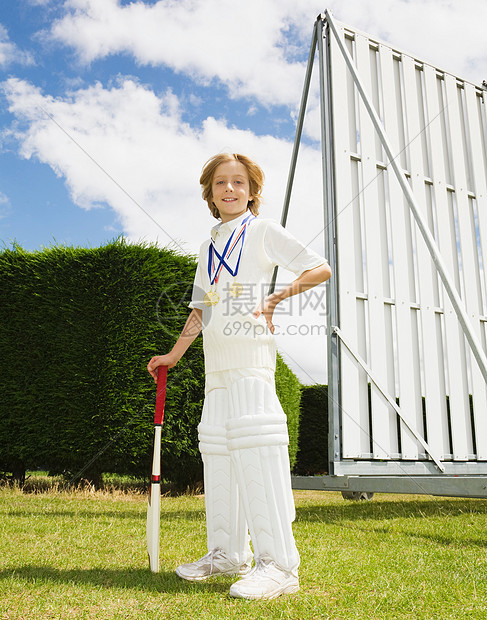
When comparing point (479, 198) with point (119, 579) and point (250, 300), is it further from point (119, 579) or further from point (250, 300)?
point (119, 579)

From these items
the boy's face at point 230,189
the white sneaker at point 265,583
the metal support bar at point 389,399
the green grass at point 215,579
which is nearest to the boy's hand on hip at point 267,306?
the boy's face at point 230,189

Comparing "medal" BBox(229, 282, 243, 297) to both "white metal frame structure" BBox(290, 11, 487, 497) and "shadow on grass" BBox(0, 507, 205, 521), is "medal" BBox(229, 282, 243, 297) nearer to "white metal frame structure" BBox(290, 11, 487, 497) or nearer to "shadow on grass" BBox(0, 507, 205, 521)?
"white metal frame structure" BBox(290, 11, 487, 497)

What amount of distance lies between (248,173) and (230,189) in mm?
128

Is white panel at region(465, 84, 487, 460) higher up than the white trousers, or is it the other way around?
white panel at region(465, 84, 487, 460)

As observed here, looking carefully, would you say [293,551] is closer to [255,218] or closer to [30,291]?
[255,218]

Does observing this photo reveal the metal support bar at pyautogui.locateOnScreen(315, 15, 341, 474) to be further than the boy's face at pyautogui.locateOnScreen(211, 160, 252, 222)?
Yes

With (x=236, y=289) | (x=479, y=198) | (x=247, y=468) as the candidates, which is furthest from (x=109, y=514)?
(x=479, y=198)

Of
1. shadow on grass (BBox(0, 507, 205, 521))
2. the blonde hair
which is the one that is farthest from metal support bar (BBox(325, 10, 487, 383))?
shadow on grass (BBox(0, 507, 205, 521))

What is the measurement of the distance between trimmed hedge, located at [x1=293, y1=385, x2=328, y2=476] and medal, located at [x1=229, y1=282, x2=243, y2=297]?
6973 mm

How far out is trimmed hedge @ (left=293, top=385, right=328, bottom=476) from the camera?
870cm

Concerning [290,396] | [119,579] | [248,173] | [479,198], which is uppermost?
[479,198]

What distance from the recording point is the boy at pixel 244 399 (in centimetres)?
177

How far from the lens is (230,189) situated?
2.17m

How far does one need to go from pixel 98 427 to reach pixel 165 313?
133 centimetres
